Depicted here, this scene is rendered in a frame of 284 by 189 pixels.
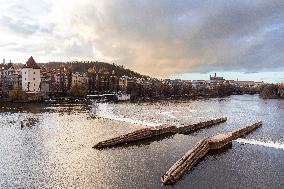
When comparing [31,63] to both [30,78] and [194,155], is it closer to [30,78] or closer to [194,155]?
[30,78]

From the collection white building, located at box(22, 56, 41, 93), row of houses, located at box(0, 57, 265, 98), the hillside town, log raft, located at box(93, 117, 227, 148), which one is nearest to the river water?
log raft, located at box(93, 117, 227, 148)

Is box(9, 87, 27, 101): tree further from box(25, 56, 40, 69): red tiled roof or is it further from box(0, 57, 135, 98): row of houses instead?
box(25, 56, 40, 69): red tiled roof

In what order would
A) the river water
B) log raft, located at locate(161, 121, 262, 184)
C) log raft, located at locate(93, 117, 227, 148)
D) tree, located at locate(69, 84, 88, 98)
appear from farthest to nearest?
1. tree, located at locate(69, 84, 88, 98)
2. log raft, located at locate(93, 117, 227, 148)
3. the river water
4. log raft, located at locate(161, 121, 262, 184)

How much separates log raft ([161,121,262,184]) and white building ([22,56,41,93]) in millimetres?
77070

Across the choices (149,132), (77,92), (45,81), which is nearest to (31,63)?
(45,81)

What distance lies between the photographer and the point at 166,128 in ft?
156

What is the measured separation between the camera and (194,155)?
32812 millimetres

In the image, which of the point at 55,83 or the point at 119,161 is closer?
the point at 119,161

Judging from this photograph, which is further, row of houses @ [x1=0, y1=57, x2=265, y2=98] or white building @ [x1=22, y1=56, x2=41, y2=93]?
row of houses @ [x1=0, y1=57, x2=265, y2=98]

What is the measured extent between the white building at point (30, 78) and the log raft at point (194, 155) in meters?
77.1

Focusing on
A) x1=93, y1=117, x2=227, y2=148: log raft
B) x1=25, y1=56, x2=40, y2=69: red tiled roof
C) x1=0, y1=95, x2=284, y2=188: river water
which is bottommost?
x1=0, y1=95, x2=284, y2=188: river water

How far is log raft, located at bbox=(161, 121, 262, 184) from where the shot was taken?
26.5 m

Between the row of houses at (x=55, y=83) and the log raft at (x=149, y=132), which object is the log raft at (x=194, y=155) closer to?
the log raft at (x=149, y=132)

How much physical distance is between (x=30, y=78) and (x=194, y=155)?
86251mm
